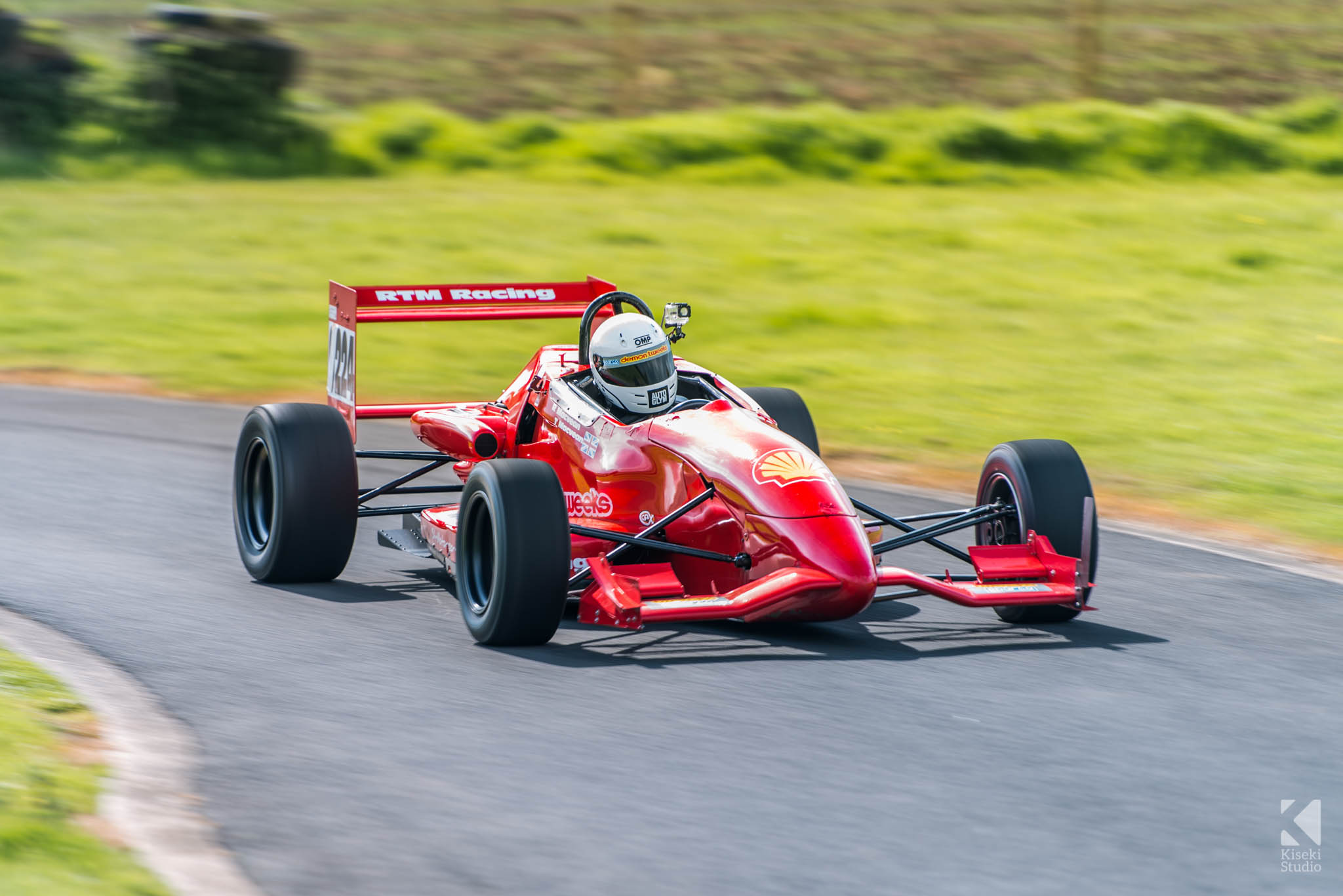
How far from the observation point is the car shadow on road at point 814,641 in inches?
262

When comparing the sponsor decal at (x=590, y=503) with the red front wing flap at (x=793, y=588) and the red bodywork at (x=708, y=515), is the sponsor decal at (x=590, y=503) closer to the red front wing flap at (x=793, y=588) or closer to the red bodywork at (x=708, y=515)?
the red bodywork at (x=708, y=515)

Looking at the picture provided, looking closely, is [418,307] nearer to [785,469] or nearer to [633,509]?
[633,509]

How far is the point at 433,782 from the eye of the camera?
525 cm

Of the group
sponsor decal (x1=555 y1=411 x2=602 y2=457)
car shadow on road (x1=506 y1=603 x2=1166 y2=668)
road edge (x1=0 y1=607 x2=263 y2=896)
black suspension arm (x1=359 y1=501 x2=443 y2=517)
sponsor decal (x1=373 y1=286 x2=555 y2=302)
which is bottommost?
road edge (x1=0 y1=607 x2=263 y2=896)

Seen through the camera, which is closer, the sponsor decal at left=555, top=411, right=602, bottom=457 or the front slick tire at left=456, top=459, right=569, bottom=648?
the front slick tire at left=456, top=459, right=569, bottom=648

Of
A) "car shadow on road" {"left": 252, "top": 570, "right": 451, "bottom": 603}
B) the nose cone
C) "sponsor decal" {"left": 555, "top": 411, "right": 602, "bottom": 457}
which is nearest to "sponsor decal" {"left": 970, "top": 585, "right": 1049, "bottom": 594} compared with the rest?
the nose cone

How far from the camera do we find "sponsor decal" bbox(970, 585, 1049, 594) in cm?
675

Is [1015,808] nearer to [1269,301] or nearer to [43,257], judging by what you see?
[1269,301]

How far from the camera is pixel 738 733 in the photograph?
5715 mm

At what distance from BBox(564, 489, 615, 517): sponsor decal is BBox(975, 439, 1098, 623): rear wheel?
1674 mm

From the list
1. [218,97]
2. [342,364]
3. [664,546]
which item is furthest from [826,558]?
[218,97]

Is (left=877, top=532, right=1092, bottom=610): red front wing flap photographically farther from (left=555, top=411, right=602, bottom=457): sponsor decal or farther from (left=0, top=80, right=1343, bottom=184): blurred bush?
(left=0, top=80, right=1343, bottom=184): blurred bush

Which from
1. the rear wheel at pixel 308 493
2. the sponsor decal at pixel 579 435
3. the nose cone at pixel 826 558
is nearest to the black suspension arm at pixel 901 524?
the nose cone at pixel 826 558

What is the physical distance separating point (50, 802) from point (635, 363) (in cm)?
339
